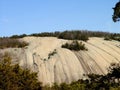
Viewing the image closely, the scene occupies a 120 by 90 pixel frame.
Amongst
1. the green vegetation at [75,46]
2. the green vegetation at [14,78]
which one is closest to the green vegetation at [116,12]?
the green vegetation at [14,78]

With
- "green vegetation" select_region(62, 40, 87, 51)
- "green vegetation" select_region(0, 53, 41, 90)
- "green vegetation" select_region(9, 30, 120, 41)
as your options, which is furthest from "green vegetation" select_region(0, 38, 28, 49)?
"green vegetation" select_region(0, 53, 41, 90)

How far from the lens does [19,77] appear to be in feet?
105

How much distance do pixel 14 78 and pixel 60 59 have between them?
1413 centimetres

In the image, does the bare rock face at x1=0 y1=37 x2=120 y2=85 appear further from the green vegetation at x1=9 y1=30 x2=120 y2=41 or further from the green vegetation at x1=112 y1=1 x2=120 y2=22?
the green vegetation at x1=112 y1=1 x2=120 y2=22

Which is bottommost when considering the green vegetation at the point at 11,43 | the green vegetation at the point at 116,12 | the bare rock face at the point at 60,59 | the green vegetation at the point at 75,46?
the bare rock face at the point at 60,59

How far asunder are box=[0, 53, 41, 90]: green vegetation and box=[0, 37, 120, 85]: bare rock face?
8.43 metres

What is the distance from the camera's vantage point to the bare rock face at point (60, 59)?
42938 millimetres

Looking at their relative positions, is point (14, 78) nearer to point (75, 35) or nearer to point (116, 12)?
point (116, 12)

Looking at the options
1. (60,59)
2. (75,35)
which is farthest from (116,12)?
(75,35)

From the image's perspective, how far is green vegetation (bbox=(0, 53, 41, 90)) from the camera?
30.3m

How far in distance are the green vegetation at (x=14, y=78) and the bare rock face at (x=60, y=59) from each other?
8.43m

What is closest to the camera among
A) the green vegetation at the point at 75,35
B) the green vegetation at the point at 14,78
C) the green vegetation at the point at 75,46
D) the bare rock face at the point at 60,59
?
the green vegetation at the point at 14,78

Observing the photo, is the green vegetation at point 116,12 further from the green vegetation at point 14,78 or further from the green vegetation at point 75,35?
the green vegetation at point 75,35

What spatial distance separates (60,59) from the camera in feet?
148
